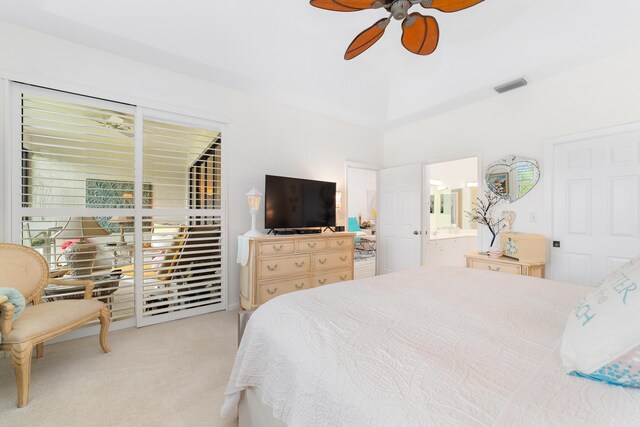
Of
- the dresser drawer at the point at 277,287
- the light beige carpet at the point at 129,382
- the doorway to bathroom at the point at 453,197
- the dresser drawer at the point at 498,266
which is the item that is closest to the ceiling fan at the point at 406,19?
the dresser drawer at the point at 498,266

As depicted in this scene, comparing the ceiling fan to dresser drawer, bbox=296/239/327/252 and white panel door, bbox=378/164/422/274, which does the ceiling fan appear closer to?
dresser drawer, bbox=296/239/327/252

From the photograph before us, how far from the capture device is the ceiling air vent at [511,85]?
3104 millimetres

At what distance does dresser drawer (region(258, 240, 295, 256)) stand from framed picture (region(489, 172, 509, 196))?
265 cm

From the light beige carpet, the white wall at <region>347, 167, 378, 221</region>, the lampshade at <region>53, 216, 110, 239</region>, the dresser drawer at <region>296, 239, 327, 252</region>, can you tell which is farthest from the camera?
the white wall at <region>347, 167, 378, 221</region>

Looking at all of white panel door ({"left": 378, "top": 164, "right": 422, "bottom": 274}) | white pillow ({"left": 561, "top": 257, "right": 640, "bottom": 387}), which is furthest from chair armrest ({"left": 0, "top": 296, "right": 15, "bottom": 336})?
white panel door ({"left": 378, "top": 164, "right": 422, "bottom": 274})

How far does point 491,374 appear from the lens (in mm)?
770

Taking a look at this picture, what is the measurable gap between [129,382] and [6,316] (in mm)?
836

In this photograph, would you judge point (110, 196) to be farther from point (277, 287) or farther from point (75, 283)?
point (277, 287)

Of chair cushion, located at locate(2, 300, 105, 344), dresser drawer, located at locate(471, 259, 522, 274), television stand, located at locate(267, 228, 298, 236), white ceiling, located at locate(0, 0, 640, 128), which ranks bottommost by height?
chair cushion, located at locate(2, 300, 105, 344)

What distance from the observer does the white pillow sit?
669mm

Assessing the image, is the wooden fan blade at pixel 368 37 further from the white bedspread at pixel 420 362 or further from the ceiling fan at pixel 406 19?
the white bedspread at pixel 420 362

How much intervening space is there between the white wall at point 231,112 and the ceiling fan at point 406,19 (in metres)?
1.72

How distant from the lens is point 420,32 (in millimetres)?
2027

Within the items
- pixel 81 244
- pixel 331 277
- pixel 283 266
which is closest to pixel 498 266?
pixel 331 277
